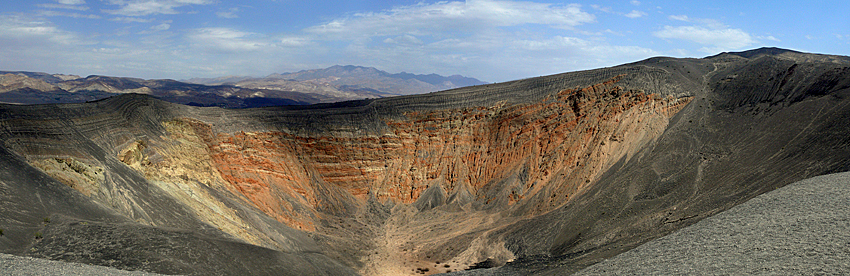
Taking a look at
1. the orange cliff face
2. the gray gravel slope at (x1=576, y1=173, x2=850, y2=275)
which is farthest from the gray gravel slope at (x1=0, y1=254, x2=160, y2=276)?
the orange cliff face

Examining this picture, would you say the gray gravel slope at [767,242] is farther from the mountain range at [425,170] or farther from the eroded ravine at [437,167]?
the eroded ravine at [437,167]

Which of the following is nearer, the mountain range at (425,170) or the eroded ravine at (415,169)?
the mountain range at (425,170)

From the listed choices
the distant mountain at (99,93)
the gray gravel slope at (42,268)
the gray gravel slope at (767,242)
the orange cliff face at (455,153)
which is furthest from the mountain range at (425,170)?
the distant mountain at (99,93)

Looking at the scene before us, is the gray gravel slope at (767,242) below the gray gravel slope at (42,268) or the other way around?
the other way around

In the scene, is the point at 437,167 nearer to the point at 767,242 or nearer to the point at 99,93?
the point at 767,242

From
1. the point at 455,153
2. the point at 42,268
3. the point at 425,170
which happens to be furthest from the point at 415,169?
the point at 42,268

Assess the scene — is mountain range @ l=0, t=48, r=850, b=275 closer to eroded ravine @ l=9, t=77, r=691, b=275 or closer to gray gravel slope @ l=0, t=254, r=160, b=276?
eroded ravine @ l=9, t=77, r=691, b=275

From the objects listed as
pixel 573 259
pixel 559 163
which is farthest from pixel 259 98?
pixel 573 259
